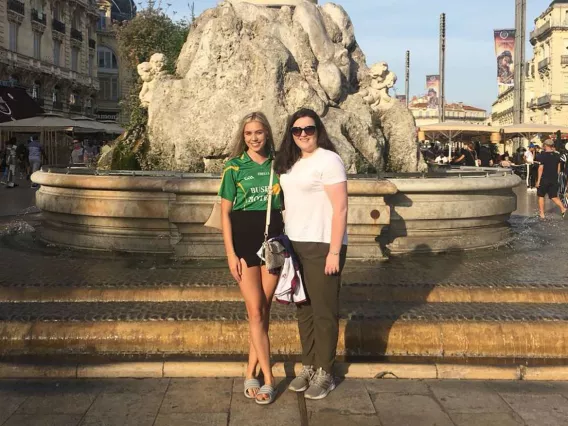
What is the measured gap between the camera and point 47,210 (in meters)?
7.71

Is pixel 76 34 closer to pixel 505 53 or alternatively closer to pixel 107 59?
pixel 107 59

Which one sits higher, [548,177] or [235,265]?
[548,177]

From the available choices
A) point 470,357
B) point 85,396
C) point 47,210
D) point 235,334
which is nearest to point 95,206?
point 47,210

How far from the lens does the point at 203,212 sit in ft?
21.2

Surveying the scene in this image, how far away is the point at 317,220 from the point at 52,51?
50.3 metres

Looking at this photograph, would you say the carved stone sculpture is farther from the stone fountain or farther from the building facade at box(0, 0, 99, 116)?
the building facade at box(0, 0, 99, 116)

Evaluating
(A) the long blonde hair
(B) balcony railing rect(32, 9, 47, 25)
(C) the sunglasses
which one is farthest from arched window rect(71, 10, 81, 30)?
(C) the sunglasses

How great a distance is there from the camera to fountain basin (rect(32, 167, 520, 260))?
256 inches

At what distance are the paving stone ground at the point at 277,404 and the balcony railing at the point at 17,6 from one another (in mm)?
43771

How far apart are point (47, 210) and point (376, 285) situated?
4.31 metres

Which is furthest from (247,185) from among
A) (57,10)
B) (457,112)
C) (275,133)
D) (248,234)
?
(457,112)

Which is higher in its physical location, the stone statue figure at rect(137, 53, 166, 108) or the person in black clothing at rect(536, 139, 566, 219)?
the stone statue figure at rect(137, 53, 166, 108)

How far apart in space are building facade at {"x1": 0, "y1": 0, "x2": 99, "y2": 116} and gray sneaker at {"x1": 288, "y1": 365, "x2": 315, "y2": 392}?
39.7 meters

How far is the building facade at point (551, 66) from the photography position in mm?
68500
